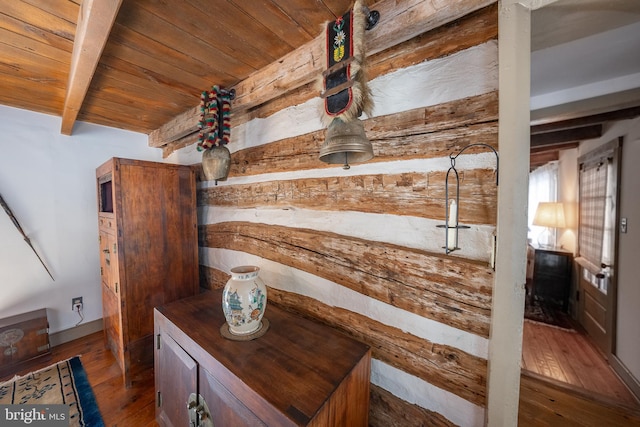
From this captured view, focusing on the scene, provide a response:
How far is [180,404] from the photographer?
3.59 feet

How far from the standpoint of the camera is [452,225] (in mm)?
809

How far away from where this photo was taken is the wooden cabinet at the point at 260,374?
28.4 inches

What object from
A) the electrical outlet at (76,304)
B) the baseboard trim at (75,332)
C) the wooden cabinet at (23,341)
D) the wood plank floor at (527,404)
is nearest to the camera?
the wood plank floor at (527,404)

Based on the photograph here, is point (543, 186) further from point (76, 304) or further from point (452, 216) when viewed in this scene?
point (76, 304)

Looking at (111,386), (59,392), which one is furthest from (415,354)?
(59,392)

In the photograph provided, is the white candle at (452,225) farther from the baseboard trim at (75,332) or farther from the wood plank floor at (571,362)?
the baseboard trim at (75,332)

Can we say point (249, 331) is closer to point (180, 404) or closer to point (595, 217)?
point (180, 404)

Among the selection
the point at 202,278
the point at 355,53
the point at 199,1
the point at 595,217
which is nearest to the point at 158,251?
the point at 202,278

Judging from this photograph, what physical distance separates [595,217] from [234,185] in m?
3.93

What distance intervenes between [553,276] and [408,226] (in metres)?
3.82

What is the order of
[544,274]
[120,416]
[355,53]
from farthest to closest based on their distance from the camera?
1. [544,274]
2. [120,416]
3. [355,53]

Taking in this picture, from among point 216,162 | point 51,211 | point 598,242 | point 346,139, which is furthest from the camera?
point 598,242

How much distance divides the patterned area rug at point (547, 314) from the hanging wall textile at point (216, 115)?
4402mm

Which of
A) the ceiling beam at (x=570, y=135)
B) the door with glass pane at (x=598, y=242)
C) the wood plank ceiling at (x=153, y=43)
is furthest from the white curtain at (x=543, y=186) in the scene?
the wood plank ceiling at (x=153, y=43)
